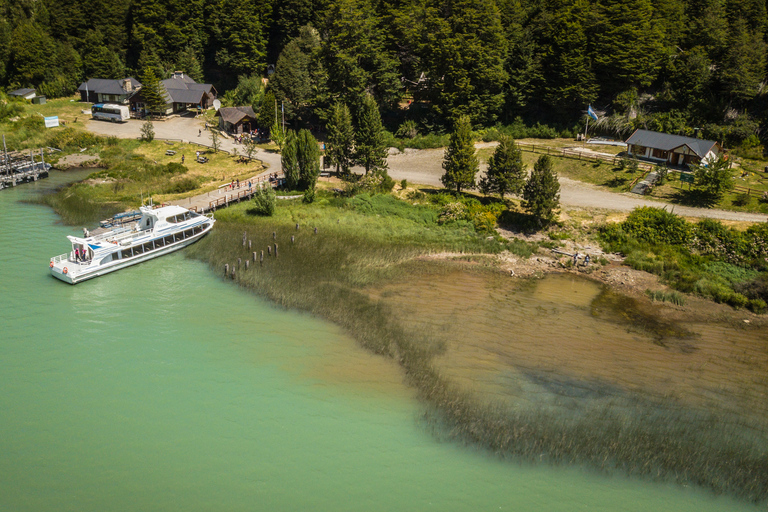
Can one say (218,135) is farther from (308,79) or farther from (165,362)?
(165,362)

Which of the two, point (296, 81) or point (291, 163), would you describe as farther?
point (296, 81)

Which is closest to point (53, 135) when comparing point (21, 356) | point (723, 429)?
point (21, 356)

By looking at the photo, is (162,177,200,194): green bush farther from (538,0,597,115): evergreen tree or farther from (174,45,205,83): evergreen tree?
(538,0,597,115): evergreen tree

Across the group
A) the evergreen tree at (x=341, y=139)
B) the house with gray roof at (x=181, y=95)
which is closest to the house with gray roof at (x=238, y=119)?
the house with gray roof at (x=181, y=95)

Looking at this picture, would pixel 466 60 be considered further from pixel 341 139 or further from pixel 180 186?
pixel 180 186

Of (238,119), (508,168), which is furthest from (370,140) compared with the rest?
(238,119)
